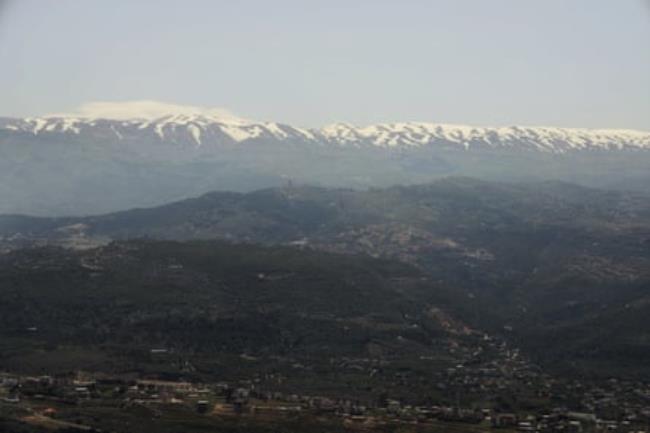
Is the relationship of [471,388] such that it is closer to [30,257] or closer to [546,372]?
[546,372]

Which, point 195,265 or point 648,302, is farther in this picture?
point 195,265

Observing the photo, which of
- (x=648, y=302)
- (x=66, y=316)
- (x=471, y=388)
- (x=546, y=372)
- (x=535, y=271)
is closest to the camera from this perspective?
(x=471, y=388)

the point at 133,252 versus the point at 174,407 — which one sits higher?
the point at 133,252

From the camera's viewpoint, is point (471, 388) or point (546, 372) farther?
point (546, 372)

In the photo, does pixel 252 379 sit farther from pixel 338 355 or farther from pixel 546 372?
pixel 546 372

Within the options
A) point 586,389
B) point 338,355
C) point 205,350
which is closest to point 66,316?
point 205,350

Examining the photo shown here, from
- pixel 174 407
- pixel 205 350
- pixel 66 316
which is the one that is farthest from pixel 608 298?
pixel 174 407

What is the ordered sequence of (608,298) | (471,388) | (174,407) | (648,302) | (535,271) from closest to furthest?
(174,407) → (471,388) → (648,302) → (608,298) → (535,271)

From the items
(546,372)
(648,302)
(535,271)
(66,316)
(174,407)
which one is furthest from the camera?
(535,271)

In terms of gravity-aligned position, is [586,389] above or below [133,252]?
below
